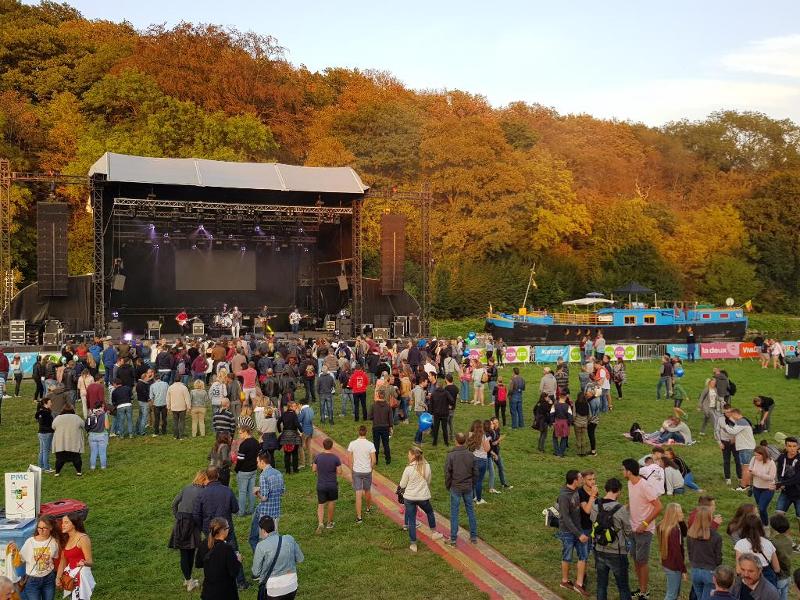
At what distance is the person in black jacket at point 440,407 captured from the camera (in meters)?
13.8

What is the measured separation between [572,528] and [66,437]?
7.96 metres

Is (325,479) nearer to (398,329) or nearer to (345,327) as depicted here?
(345,327)

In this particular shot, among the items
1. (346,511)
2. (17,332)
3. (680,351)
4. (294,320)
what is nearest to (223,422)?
(346,511)

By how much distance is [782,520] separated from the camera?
6711 millimetres

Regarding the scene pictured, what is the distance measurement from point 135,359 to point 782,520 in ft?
47.7

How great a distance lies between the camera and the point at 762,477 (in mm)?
9000

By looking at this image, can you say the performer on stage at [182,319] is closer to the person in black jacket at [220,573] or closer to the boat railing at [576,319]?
the boat railing at [576,319]

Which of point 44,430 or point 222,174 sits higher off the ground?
point 222,174

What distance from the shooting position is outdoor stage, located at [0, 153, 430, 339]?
28281mm

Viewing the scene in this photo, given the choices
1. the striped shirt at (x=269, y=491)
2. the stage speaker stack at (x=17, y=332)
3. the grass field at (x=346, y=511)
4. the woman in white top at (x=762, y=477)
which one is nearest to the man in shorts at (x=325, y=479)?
the grass field at (x=346, y=511)

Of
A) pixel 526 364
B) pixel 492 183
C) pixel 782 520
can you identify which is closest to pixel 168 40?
pixel 492 183

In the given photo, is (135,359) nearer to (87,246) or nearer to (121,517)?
(121,517)

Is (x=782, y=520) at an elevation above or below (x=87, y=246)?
below

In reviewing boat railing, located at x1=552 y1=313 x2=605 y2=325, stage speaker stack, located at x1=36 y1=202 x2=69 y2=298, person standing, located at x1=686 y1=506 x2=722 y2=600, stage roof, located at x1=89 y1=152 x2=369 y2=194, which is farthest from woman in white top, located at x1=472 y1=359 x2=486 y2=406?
boat railing, located at x1=552 y1=313 x2=605 y2=325
